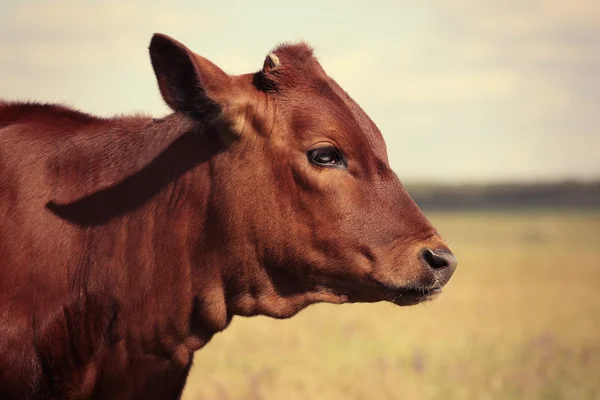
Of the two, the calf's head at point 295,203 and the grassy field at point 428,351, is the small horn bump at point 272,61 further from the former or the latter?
the grassy field at point 428,351

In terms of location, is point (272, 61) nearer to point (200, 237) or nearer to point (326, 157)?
point (326, 157)

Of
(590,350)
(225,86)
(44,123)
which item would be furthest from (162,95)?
(590,350)

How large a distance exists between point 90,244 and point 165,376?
0.93 m

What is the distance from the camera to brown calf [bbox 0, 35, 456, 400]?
19.9 feet

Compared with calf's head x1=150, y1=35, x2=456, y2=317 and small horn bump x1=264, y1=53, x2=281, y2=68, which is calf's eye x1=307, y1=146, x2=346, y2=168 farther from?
small horn bump x1=264, y1=53, x2=281, y2=68

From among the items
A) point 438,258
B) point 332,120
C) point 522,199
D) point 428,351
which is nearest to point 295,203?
point 332,120

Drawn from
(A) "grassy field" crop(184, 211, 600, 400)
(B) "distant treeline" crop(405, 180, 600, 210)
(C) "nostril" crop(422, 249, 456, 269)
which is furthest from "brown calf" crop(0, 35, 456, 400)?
(B) "distant treeline" crop(405, 180, 600, 210)

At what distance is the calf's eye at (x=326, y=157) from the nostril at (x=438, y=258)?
74cm

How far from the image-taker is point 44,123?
21.9ft

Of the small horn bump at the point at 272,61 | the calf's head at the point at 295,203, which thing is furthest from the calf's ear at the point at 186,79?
the small horn bump at the point at 272,61

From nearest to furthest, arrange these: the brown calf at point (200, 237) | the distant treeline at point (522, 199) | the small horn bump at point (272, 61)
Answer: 1. the brown calf at point (200, 237)
2. the small horn bump at point (272, 61)
3. the distant treeline at point (522, 199)

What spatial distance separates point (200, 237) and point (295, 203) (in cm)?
62

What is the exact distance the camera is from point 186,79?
6.16 m

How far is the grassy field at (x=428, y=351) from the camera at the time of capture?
13.9 meters
